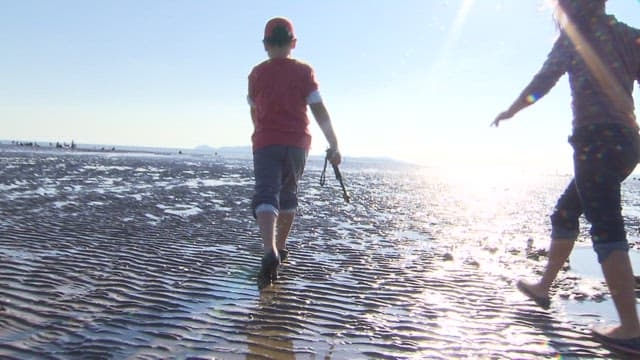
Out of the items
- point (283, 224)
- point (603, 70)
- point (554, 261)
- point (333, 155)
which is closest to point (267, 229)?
point (283, 224)

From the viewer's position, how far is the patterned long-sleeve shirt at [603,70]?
12.5 ft

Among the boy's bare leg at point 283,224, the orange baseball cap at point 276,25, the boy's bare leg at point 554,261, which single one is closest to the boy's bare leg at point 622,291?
the boy's bare leg at point 554,261

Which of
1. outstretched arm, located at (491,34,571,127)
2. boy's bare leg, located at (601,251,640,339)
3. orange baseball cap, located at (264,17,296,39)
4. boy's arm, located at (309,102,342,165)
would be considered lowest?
boy's bare leg, located at (601,251,640,339)

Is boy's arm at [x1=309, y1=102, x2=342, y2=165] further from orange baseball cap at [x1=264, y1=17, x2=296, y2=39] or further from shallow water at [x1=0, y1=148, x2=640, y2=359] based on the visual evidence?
shallow water at [x1=0, y1=148, x2=640, y2=359]

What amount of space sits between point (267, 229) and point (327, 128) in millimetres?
1254

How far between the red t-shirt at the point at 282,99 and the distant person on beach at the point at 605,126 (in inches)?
88.7

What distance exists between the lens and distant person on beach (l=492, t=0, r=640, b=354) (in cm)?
371

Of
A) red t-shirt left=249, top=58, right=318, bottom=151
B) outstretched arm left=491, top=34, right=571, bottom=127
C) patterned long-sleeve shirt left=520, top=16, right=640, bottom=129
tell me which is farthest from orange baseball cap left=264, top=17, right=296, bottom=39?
patterned long-sleeve shirt left=520, top=16, right=640, bottom=129

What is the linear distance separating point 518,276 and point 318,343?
3.87 metres

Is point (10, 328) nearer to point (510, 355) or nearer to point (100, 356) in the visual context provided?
point (100, 356)

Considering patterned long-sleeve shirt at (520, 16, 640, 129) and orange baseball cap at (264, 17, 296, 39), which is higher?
orange baseball cap at (264, 17, 296, 39)

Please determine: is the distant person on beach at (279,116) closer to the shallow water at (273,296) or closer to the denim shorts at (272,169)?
the denim shorts at (272,169)

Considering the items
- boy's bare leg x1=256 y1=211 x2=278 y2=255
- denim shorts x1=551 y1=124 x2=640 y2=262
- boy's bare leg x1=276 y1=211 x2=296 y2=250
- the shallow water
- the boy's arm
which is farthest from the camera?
boy's bare leg x1=276 y1=211 x2=296 y2=250

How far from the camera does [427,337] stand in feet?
12.4
